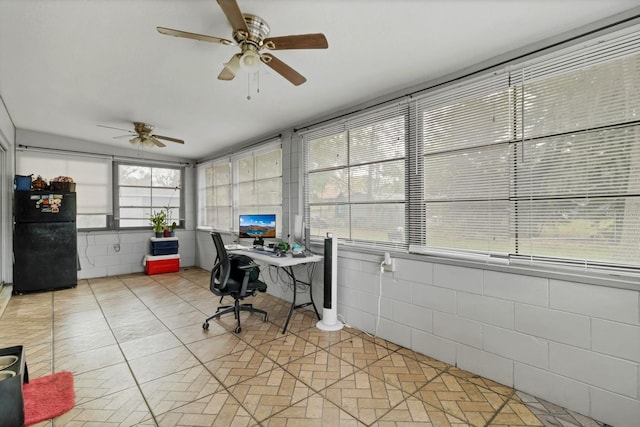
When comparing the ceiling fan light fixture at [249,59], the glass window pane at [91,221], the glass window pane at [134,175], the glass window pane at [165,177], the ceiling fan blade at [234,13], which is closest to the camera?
the ceiling fan blade at [234,13]

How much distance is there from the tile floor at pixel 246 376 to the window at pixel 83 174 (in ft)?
7.33

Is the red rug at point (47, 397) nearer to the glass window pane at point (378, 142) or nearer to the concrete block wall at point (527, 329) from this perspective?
the concrete block wall at point (527, 329)

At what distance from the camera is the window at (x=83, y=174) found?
489 cm

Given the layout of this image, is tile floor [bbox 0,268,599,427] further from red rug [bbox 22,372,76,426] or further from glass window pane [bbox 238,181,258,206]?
glass window pane [bbox 238,181,258,206]

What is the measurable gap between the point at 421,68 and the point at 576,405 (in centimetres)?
267

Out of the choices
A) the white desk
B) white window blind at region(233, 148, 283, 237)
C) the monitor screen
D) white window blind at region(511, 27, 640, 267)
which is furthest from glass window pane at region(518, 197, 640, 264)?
white window blind at region(233, 148, 283, 237)

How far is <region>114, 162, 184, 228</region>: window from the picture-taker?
584 centimetres

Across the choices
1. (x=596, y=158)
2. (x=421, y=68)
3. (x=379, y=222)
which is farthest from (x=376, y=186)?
(x=596, y=158)

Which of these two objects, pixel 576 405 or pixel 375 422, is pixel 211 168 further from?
pixel 576 405

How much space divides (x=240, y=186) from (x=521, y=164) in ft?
14.3

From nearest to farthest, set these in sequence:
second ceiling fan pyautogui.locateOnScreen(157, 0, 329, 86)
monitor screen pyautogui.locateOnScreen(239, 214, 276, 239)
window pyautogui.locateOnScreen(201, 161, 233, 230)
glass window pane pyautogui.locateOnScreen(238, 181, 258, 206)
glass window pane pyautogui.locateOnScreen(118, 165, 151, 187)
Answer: second ceiling fan pyautogui.locateOnScreen(157, 0, 329, 86)
monitor screen pyautogui.locateOnScreen(239, 214, 276, 239)
glass window pane pyautogui.locateOnScreen(238, 181, 258, 206)
window pyautogui.locateOnScreen(201, 161, 233, 230)
glass window pane pyautogui.locateOnScreen(118, 165, 151, 187)

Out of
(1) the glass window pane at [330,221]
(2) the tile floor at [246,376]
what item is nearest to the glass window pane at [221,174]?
(1) the glass window pane at [330,221]

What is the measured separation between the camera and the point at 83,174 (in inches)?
211

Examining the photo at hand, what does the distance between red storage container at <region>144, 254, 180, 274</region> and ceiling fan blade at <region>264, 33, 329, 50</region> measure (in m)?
5.28
